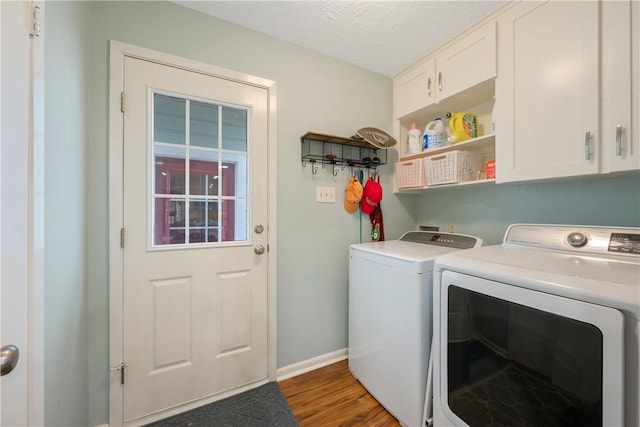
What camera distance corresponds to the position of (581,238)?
1.11 meters

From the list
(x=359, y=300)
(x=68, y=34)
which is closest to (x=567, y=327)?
(x=359, y=300)

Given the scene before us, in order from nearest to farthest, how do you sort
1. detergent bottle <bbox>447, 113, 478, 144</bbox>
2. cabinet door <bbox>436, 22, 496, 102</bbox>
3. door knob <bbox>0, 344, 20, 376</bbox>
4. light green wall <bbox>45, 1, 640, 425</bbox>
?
door knob <bbox>0, 344, 20, 376</bbox> < light green wall <bbox>45, 1, 640, 425</bbox> < cabinet door <bbox>436, 22, 496, 102</bbox> < detergent bottle <bbox>447, 113, 478, 144</bbox>

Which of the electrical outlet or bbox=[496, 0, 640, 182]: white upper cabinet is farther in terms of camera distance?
the electrical outlet

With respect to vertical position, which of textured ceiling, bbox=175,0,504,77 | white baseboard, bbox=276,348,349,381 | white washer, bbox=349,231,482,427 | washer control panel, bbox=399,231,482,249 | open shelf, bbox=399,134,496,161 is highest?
textured ceiling, bbox=175,0,504,77

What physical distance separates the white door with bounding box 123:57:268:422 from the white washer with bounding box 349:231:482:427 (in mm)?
665

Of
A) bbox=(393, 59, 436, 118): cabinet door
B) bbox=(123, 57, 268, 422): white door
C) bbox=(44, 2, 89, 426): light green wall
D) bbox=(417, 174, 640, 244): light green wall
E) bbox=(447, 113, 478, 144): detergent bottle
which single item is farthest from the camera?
bbox=(393, 59, 436, 118): cabinet door

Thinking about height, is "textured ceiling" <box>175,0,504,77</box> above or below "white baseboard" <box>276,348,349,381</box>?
above

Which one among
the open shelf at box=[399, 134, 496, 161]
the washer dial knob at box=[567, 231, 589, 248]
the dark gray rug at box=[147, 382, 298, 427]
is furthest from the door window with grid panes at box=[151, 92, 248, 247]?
the washer dial knob at box=[567, 231, 589, 248]

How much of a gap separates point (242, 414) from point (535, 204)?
2.18 m

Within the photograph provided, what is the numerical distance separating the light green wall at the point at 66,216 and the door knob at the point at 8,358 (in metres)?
0.29

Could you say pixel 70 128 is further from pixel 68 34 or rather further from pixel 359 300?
pixel 359 300

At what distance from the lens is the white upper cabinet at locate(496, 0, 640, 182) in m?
0.99

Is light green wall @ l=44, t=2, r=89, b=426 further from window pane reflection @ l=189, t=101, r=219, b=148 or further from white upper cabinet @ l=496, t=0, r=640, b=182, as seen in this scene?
white upper cabinet @ l=496, t=0, r=640, b=182

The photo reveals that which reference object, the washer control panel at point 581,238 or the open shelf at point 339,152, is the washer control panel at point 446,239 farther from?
the open shelf at point 339,152
